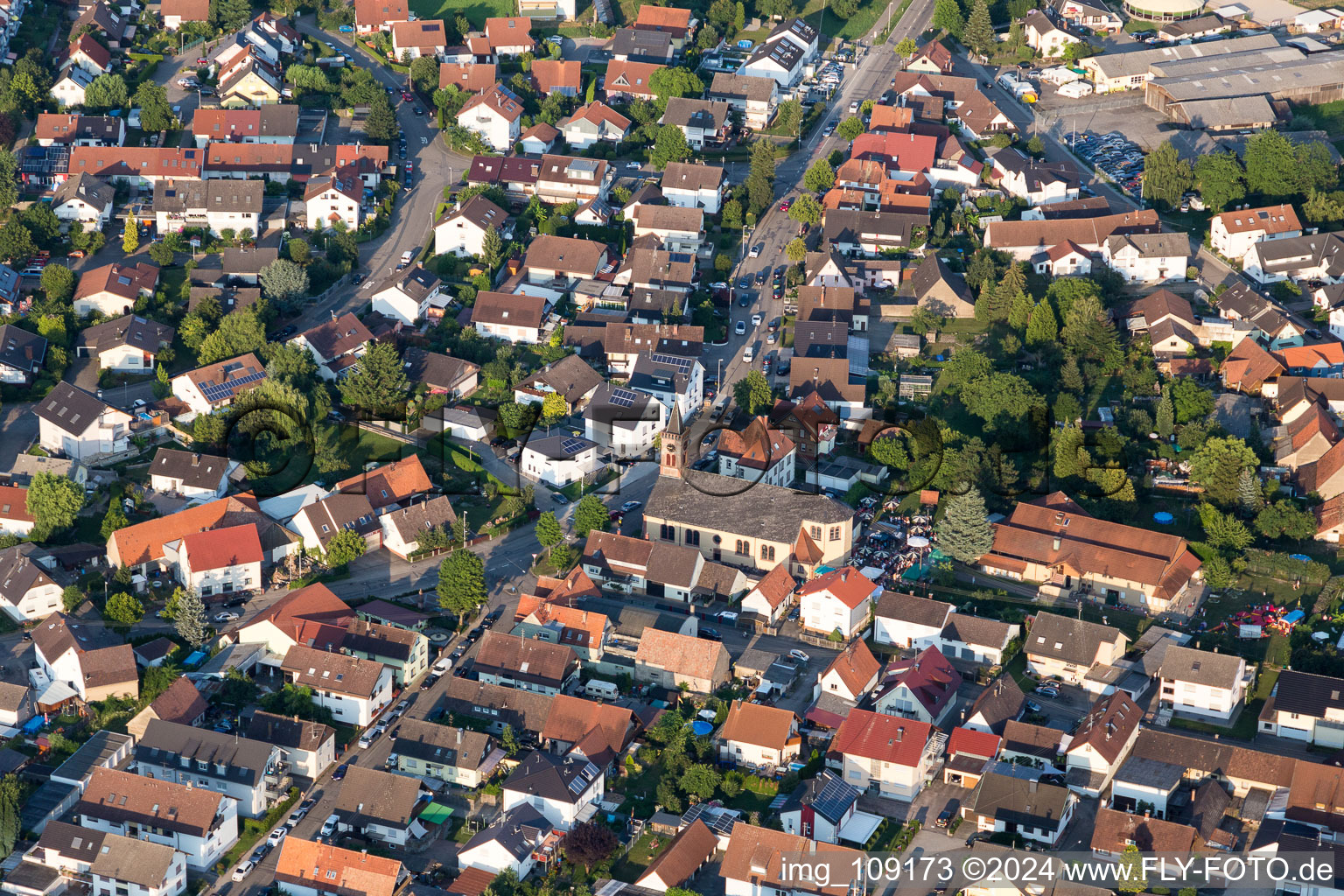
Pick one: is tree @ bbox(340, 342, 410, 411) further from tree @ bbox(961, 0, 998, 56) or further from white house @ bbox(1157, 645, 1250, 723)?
tree @ bbox(961, 0, 998, 56)

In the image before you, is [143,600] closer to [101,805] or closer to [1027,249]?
[101,805]

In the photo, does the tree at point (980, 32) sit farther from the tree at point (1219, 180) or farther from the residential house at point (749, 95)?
the tree at point (1219, 180)

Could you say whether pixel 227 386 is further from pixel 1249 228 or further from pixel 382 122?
pixel 1249 228

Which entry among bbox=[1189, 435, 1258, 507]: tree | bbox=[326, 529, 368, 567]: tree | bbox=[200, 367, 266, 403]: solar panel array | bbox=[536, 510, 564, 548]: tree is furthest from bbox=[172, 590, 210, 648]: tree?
bbox=[1189, 435, 1258, 507]: tree

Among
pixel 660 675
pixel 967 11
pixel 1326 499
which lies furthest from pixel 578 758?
pixel 967 11

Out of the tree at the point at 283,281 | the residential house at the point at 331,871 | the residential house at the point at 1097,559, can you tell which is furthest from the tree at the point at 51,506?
the residential house at the point at 1097,559

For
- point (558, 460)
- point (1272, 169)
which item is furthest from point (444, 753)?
point (1272, 169)

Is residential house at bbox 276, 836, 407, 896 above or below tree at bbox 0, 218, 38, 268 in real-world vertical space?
below
